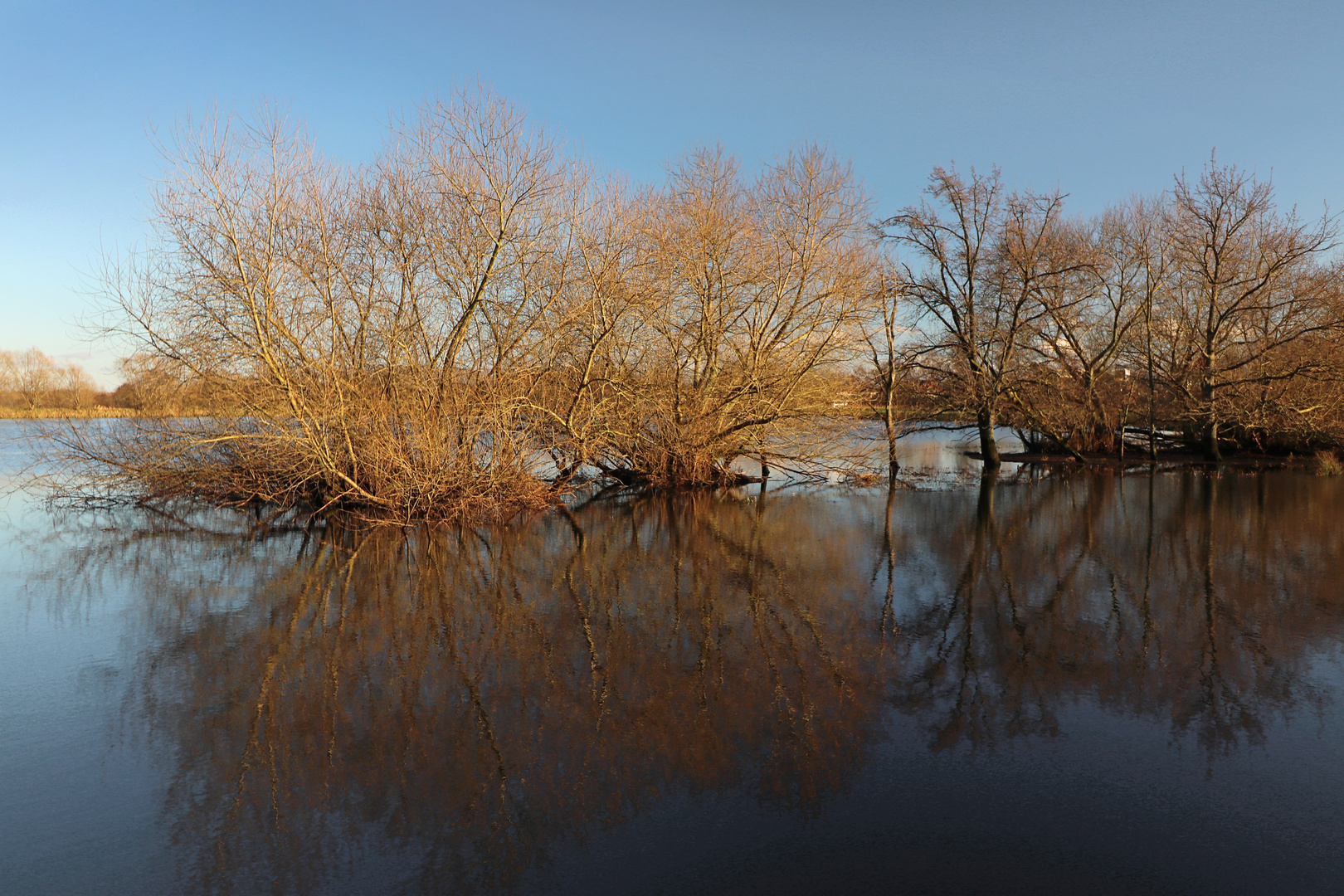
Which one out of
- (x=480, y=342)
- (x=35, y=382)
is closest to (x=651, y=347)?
(x=480, y=342)

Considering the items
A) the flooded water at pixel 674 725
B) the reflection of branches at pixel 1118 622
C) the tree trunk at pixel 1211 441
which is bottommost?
the flooded water at pixel 674 725

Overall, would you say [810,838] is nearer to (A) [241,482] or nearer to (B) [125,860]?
(B) [125,860]

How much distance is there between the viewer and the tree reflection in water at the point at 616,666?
4.13 meters

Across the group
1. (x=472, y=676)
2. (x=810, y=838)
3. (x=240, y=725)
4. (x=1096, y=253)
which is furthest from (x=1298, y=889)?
(x=1096, y=253)

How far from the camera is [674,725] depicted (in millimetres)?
5117

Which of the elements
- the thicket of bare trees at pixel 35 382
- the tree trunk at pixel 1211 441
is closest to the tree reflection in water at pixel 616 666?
the tree trunk at pixel 1211 441

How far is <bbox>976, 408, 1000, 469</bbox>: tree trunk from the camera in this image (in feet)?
80.4

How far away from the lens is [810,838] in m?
3.82

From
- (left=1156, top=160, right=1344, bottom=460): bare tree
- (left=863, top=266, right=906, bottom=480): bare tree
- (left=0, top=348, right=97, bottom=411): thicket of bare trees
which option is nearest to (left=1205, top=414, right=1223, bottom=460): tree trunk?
(left=1156, top=160, right=1344, bottom=460): bare tree

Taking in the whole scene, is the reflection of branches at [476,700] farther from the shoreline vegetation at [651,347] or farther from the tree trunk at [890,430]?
the tree trunk at [890,430]

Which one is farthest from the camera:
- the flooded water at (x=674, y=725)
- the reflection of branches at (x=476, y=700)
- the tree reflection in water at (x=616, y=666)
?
the tree reflection in water at (x=616, y=666)

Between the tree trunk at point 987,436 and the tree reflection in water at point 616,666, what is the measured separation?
1235 centimetres

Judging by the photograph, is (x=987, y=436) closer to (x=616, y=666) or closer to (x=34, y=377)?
(x=616, y=666)

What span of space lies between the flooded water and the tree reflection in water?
0.10ft
